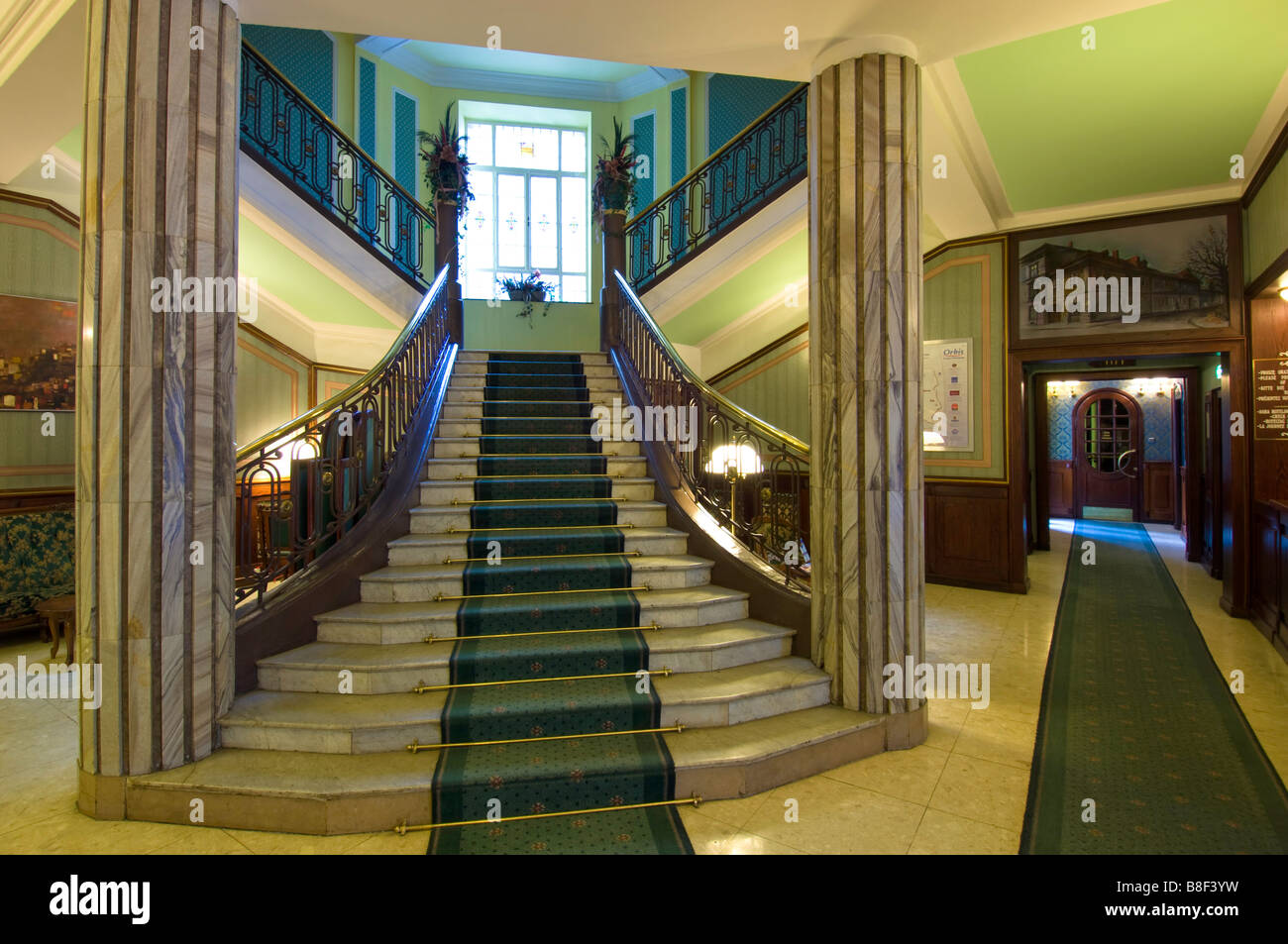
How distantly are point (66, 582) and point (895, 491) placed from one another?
6204 mm

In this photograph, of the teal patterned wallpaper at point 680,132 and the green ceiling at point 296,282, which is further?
the teal patterned wallpaper at point 680,132

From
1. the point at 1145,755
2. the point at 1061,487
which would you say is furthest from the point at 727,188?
the point at 1061,487

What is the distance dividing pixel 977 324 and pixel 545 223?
276 inches

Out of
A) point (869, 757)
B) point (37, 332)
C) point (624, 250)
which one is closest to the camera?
point (869, 757)

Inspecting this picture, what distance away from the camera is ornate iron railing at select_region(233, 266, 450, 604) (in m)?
3.42

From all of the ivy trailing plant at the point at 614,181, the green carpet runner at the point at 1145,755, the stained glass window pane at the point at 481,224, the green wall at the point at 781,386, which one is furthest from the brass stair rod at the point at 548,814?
the stained glass window pane at the point at 481,224

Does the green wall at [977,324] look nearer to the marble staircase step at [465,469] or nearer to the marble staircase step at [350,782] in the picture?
the marble staircase step at [465,469]

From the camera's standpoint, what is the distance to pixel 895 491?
11.0ft

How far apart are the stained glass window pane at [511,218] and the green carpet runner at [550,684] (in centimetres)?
662

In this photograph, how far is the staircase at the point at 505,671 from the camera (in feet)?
8.61

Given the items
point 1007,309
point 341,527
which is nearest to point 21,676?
point 341,527

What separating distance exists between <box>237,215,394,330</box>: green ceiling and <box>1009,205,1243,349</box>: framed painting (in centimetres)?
664

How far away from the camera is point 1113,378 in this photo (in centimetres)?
902

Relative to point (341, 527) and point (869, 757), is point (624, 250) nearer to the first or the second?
point (341, 527)
